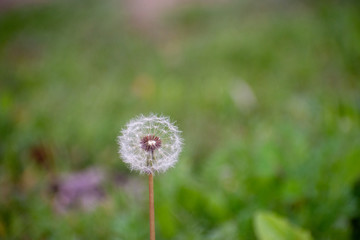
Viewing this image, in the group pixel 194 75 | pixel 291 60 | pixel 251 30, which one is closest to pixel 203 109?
pixel 194 75

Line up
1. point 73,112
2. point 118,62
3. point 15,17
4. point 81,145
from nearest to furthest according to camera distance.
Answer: point 81,145
point 73,112
point 118,62
point 15,17

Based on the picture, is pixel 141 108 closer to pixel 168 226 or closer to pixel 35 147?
pixel 35 147

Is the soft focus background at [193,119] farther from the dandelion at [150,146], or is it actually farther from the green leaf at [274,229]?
the dandelion at [150,146]

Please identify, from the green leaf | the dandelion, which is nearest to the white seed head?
the dandelion

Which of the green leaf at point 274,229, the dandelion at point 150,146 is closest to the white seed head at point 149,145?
the dandelion at point 150,146

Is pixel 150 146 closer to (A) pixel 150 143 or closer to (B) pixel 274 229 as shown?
(A) pixel 150 143

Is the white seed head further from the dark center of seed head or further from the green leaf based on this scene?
the green leaf

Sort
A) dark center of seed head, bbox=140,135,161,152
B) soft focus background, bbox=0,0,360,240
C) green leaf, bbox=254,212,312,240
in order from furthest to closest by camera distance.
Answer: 1. soft focus background, bbox=0,0,360,240
2. green leaf, bbox=254,212,312,240
3. dark center of seed head, bbox=140,135,161,152
